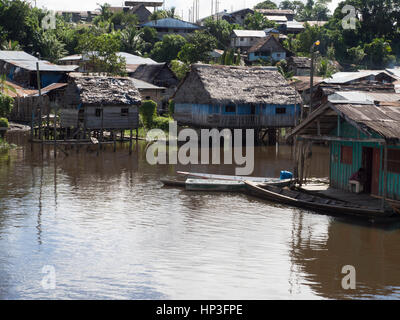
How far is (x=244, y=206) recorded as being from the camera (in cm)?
1922

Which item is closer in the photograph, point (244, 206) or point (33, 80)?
point (244, 206)

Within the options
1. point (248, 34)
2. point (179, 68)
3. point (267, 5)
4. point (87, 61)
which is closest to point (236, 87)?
point (179, 68)

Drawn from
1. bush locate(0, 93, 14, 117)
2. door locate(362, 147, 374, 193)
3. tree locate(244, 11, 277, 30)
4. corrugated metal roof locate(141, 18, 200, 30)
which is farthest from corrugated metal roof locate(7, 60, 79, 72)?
tree locate(244, 11, 277, 30)

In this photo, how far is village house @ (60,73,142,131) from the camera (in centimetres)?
3188

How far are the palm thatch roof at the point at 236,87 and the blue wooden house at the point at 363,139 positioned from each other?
16212mm

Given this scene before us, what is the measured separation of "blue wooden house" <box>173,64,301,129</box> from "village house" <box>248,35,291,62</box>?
95.9ft

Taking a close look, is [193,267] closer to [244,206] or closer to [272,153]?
[244,206]

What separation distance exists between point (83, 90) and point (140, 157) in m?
4.97

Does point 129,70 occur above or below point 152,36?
below

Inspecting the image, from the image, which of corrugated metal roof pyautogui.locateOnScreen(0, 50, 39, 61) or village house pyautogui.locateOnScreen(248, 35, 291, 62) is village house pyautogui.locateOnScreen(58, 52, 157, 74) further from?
village house pyautogui.locateOnScreen(248, 35, 291, 62)

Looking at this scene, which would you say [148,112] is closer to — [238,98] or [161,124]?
[161,124]

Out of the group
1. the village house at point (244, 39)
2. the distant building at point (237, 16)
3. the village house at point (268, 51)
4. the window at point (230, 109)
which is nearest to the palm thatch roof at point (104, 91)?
the window at point (230, 109)

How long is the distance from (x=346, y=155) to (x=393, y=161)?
257 centimetres

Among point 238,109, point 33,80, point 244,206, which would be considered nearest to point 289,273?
point 244,206
